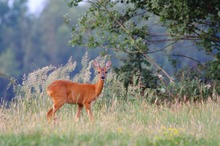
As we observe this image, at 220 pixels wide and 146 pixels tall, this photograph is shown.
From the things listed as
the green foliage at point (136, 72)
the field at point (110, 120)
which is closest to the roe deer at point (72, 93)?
the field at point (110, 120)

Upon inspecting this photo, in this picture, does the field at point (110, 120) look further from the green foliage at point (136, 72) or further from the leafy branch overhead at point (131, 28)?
the leafy branch overhead at point (131, 28)

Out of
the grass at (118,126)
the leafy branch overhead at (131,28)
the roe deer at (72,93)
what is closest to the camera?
the grass at (118,126)

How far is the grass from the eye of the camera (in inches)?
358

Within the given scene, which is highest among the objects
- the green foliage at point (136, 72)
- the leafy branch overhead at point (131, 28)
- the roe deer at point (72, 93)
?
the leafy branch overhead at point (131, 28)

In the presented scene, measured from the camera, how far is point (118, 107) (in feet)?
50.4

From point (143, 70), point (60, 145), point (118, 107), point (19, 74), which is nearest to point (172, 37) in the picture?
point (143, 70)

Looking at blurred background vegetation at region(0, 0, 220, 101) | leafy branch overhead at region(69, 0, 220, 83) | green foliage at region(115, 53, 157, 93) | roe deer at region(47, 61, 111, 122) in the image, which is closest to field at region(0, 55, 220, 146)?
roe deer at region(47, 61, 111, 122)

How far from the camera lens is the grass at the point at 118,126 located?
909 cm

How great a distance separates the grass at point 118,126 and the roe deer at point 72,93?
0.33 metres

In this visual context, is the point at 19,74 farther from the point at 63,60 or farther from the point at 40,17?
the point at 40,17

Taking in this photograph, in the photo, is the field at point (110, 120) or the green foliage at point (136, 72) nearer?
the field at point (110, 120)

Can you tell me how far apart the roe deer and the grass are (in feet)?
1.07

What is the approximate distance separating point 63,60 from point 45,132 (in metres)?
24.8

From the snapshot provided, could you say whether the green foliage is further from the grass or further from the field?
the grass
